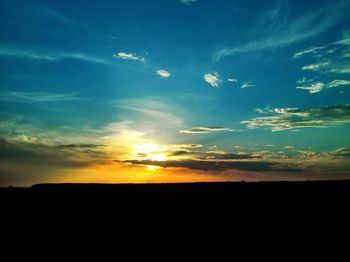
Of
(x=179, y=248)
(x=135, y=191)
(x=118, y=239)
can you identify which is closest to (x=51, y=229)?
(x=118, y=239)

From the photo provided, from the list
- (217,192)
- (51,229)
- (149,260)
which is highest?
(217,192)

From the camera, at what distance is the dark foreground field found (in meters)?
5.64

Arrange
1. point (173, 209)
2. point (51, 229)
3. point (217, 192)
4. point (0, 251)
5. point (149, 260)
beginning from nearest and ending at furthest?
point (149, 260) < point (0, 251) < point (51, 229) < point (173, 209) < point (217, 192)

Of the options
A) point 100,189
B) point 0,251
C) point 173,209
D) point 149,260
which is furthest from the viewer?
point 100,189

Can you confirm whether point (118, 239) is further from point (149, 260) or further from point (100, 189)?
point (100, 189)

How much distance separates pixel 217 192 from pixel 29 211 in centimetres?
358

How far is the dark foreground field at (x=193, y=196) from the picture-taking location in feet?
18.5

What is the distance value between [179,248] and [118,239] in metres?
0.98

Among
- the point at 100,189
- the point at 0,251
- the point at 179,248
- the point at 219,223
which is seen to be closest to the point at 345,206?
the point at 219,223

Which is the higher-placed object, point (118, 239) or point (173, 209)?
point (173, 209)

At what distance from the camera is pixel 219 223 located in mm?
5184

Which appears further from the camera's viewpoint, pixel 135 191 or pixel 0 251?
pixel 135 191

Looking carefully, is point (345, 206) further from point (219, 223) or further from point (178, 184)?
point (178, 184)

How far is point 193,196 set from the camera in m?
6.14
